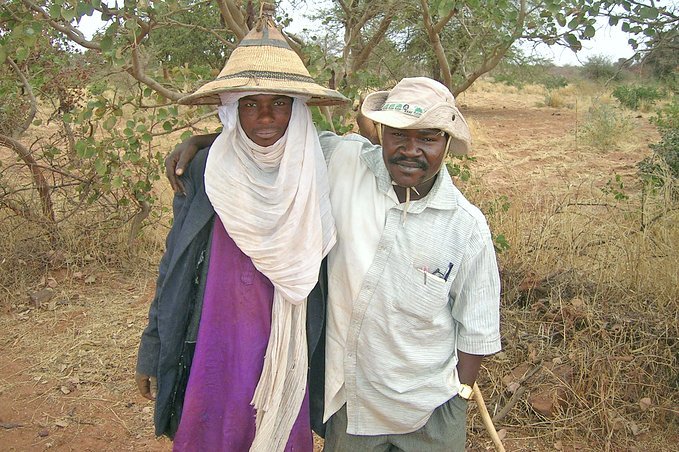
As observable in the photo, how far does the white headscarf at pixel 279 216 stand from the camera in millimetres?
1669

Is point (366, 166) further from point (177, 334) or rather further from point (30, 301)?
point (30, 301)

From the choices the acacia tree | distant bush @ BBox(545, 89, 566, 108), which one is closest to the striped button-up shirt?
the acacia tree

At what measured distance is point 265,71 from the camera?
1695 millimetres

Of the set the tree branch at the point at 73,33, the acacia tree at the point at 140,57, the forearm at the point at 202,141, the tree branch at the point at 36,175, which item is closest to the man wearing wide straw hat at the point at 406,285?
the forearm at the point at 202,141

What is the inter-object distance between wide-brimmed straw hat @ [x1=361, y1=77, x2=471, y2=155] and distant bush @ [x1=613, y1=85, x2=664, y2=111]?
63.7 feet

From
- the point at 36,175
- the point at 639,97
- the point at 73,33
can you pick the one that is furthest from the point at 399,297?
the point at 639,97

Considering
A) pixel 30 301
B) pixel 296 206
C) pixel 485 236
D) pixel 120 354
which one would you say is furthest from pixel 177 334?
pixel 30 301

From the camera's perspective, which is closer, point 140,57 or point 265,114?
point 265,114

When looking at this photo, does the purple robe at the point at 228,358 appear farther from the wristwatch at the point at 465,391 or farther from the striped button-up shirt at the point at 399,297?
the wristwatch at the point at 465,391

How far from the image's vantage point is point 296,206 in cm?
166

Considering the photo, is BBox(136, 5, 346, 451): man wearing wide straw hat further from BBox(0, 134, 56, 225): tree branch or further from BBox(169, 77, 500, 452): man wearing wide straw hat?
BBox(0, 134, 56, 225): tree branch

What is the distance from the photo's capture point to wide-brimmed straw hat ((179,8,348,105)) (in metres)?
1.64

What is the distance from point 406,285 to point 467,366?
13.6 inches

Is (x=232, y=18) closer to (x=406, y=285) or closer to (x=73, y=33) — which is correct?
(x=73, y=33)
